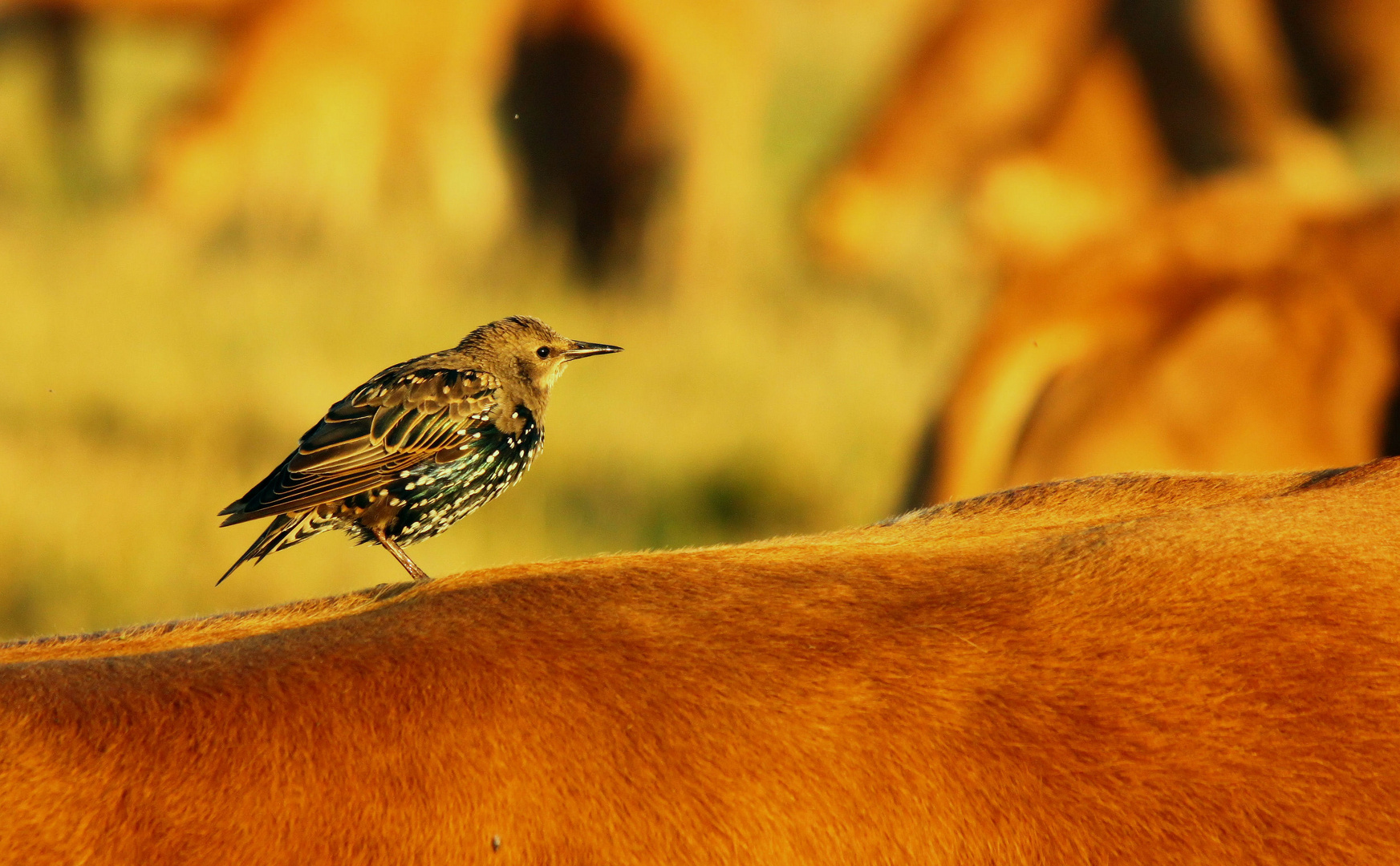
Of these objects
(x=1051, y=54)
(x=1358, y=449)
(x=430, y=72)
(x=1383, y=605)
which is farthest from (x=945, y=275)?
(x=1383, y=605)

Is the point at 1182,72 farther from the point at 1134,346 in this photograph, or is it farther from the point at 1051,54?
the point at 1134,346

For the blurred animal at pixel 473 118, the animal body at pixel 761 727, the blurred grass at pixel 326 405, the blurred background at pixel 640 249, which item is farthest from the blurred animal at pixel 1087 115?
the animal body at pixel 761 727

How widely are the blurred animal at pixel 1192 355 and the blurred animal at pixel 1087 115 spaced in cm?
455

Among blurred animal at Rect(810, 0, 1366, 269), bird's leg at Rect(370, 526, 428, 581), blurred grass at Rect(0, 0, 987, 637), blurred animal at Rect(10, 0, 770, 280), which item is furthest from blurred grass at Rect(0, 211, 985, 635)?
bird's leg at Rect(370, 526, 428, 581)

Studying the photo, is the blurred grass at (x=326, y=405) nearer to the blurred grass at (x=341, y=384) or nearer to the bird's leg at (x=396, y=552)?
the blurred grass at (x=341, y=384)

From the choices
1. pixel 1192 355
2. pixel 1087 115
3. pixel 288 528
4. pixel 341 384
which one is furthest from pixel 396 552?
pixel 1087 115

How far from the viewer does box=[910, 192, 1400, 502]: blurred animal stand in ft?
Answer: 12.3

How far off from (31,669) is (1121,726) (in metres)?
0.83

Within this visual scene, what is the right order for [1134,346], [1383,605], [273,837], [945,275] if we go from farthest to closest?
1. [945,275]
2. [1134,346]
3. [1383,605]
4. [273,837]

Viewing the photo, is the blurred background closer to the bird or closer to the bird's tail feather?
the bird

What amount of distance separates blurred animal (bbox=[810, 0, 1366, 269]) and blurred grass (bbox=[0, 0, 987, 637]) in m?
0.52

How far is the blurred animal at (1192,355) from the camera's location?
375cm

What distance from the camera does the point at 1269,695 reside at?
124cm

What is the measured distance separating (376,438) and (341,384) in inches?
168
